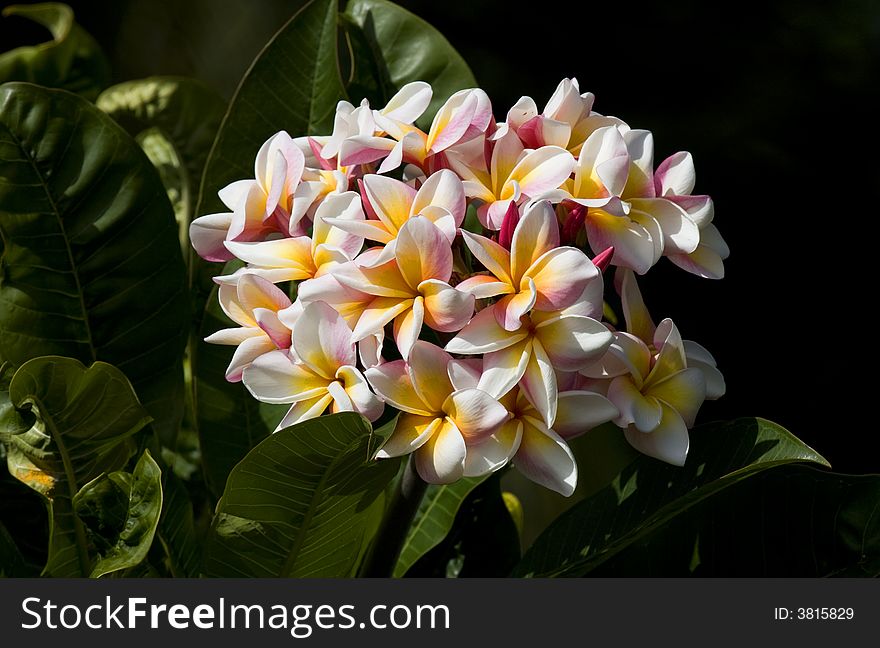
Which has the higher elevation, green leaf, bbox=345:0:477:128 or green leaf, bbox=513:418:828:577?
green leaf, bbox=345:0:477:128

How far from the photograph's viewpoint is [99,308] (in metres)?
0.62

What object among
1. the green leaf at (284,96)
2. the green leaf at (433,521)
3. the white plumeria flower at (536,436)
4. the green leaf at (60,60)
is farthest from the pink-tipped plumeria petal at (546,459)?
the green leaf at (60,60)

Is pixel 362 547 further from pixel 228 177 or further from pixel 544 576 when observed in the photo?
pixel 228 177

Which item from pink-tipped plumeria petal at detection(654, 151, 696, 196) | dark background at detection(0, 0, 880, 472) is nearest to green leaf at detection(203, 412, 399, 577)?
pink-tipped plumeria petal at detection(654, 151, 696, 196)

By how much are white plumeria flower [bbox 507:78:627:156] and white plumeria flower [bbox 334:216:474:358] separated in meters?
0.11

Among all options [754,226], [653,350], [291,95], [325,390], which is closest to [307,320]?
[325,390]

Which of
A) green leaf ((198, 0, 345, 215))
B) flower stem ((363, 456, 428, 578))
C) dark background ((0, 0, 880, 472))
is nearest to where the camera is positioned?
flower stem ((363, 456, 428, 578))

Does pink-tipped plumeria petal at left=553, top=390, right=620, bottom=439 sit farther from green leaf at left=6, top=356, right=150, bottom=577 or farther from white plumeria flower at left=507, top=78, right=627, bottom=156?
green leaf at left=6, top=356, right=150, bottom=577

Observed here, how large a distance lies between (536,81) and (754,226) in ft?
1.51

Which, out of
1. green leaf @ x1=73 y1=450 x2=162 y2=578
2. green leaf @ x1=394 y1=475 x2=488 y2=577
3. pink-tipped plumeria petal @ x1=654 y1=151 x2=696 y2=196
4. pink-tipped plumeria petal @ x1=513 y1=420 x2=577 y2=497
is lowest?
green leaf @ x1=394 y1=475 x2=488 y2=577

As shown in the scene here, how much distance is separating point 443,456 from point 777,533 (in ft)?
0.83

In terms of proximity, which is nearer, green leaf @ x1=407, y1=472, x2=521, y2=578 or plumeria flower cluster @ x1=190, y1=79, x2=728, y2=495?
plumeria flower cluster @ x1=190, y1=79, x2=728, y2=495

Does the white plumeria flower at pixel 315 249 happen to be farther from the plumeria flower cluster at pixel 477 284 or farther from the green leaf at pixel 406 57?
the green leaf at pixel 406 57

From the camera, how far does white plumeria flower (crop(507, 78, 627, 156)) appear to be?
0.49m
